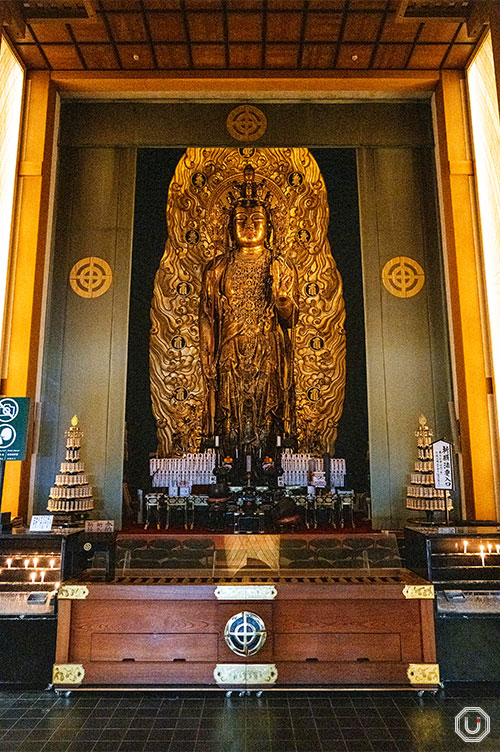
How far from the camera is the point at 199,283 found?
22.7 feet

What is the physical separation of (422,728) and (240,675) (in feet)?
3.26

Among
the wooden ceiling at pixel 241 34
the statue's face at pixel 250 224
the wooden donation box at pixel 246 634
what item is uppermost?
the wooden ceiling at pixel 241 34

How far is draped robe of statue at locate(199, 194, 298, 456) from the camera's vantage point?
6.63 m

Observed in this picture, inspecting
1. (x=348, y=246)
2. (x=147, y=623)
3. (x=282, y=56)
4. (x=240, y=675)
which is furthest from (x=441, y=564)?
(x=282, y=56)

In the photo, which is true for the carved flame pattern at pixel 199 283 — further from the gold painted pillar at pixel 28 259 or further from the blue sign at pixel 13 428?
the blue sign at pixel 13 428

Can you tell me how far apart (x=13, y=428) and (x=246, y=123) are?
14.7 ft

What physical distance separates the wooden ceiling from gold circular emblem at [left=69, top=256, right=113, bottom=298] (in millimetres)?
2139

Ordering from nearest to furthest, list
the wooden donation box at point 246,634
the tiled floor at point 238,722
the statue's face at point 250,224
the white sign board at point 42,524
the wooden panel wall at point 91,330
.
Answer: the tiled floor at point 238,722, the wooden donation box at point 246,634, the white sign board at point 42,524, the wooden panel wall at point 91,330, the statue's face at point 250,224

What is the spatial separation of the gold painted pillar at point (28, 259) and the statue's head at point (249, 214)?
227 centimetres

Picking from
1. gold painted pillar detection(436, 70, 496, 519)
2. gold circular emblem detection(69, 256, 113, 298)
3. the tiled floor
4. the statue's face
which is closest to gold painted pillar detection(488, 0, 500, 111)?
gold painted pillar detection(436, 70, 496, 519)

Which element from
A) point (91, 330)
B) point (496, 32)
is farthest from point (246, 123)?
point (91, 330)

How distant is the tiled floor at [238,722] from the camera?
2.51m

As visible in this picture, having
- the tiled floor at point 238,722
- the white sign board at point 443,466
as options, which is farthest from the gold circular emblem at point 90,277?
the tiled floor at point 238,722

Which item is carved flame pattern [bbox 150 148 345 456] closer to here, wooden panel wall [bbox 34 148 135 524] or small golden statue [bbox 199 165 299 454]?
small golden statue [bbox 199 165 299 454]
